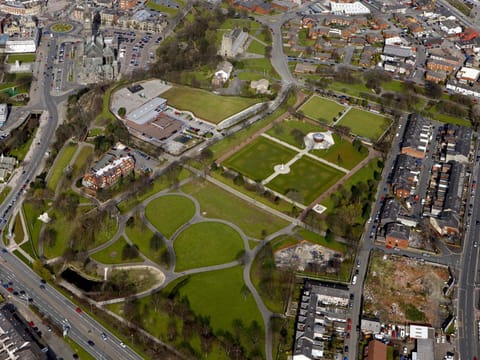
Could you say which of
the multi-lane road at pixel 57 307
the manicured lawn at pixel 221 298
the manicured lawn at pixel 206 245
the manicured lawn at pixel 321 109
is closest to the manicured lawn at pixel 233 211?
the manicured lawn at pixel 206 245

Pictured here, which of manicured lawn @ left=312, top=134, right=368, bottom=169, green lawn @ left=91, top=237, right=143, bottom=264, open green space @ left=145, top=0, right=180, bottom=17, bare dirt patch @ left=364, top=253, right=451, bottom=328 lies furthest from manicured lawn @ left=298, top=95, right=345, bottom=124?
open green space @ left=145, top=0, right=180, bottom=17

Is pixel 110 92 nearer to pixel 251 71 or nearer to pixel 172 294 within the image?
pixel 251 71

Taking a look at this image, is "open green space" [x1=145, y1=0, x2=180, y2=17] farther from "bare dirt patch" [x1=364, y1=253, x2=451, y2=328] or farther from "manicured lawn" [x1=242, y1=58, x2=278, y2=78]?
"bare dirt patch" [x1=364, y1=253, x2=451, y2=328]

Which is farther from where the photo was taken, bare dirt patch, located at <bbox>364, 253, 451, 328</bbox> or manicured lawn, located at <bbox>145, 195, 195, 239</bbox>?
manicured lawn, located at <bbox>145, 195, 195, 239</bbox>

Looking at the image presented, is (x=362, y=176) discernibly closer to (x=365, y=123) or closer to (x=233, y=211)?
(x=365, y=123)

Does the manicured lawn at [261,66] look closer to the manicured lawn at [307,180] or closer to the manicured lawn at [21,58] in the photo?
the manicured lawn at [307,180]
